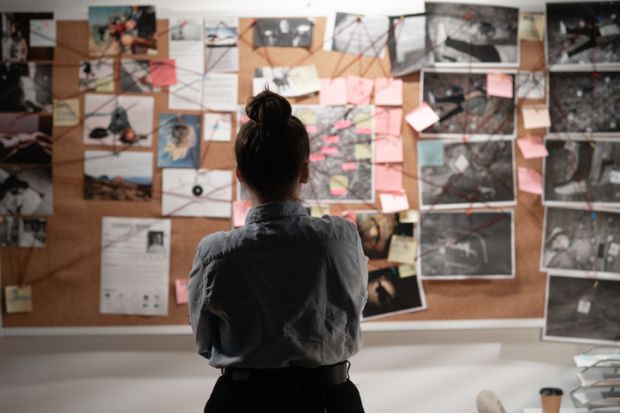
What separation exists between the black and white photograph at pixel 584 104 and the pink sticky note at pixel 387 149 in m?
0.47

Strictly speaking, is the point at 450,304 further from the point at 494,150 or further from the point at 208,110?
the point at 208,110

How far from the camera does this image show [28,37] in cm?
208

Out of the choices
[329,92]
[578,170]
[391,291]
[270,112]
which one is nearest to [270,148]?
[270,112]

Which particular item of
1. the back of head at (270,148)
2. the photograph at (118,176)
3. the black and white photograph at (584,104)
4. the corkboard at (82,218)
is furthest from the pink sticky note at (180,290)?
the black and white photograph at (584,104)

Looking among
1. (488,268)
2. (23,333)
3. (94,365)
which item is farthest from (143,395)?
(488,268)

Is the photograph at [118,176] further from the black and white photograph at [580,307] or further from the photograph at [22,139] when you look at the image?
the black and white photograph at [580,307]

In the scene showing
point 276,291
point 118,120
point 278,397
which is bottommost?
point 278,397

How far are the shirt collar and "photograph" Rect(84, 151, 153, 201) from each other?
0.86 metres

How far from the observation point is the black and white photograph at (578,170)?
2.15m

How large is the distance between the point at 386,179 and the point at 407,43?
0.41 m

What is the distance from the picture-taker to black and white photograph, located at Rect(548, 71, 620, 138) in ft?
7.04

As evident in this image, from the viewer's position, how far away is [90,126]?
2.09 metres

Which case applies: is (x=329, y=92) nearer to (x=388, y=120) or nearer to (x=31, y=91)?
(x=388, y=120)

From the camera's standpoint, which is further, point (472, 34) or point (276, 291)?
point (472, 34)
